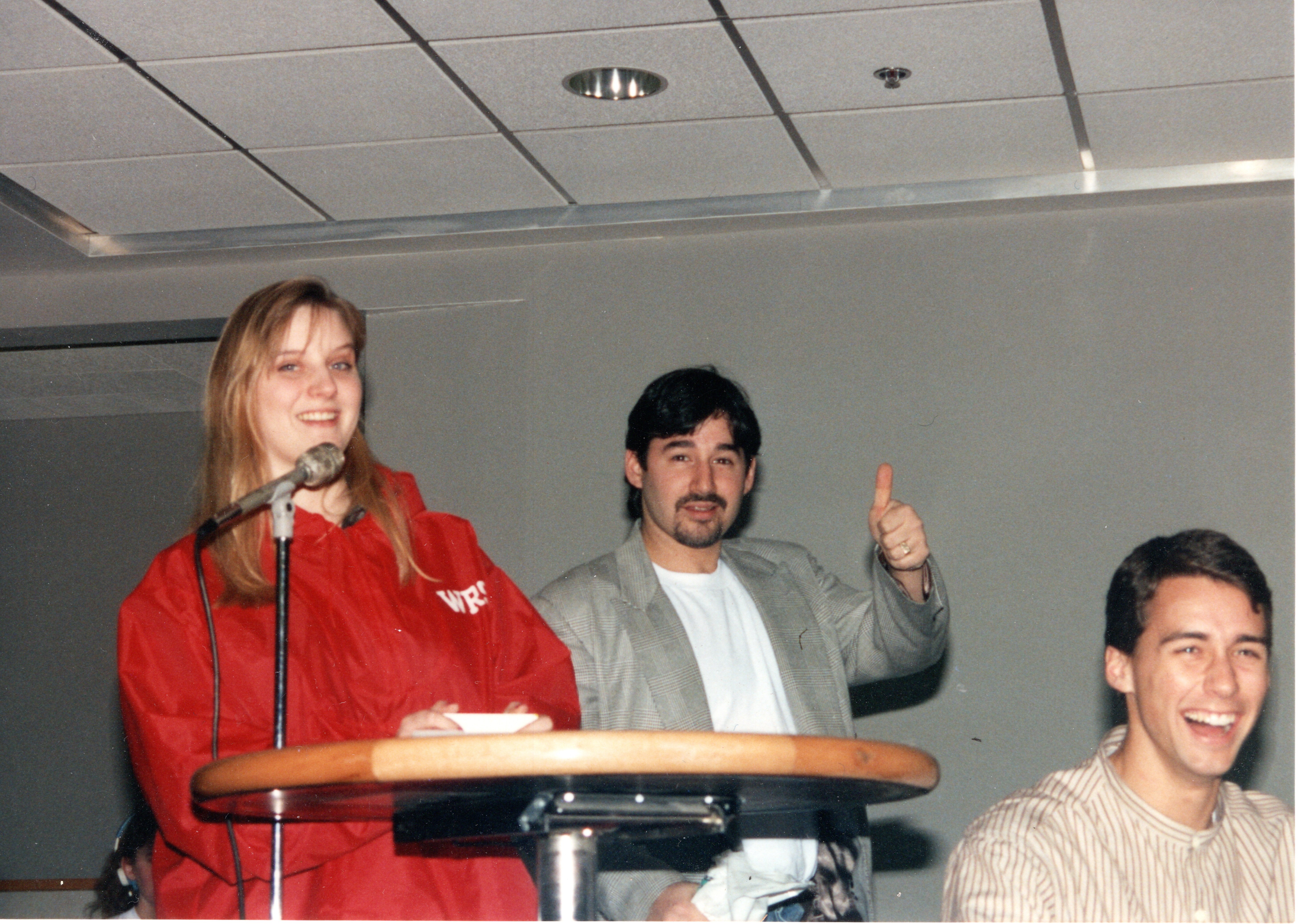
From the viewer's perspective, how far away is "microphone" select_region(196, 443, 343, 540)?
1702 millimetres

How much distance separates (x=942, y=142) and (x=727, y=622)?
172 centimetres

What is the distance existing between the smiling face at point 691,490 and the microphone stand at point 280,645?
1.34m

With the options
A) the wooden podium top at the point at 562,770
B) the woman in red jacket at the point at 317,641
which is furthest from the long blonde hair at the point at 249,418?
the wooden podium top at the point at 562,770

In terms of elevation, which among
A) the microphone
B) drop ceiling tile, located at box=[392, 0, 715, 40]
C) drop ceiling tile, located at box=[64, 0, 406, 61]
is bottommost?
the microphone

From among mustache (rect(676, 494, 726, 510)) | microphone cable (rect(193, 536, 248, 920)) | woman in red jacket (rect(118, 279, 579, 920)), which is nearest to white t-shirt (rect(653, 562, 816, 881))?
mustache (rect(676, 494, 726, 510))

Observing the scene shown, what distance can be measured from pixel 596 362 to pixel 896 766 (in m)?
3.57

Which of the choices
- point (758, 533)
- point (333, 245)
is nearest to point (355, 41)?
point (333, 245)

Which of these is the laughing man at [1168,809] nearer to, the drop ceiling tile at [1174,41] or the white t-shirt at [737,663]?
the white t-shirt at [737,663]

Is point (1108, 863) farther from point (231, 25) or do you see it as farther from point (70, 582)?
point (70, 582)

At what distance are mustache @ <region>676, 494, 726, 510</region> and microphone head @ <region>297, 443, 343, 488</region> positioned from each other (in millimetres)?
1335

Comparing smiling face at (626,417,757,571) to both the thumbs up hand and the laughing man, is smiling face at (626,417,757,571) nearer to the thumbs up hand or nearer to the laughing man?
the thumbs up hand

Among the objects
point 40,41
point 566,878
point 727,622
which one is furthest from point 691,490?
point 40,41

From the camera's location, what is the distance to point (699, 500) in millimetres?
3057

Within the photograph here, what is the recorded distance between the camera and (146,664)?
1.80m
